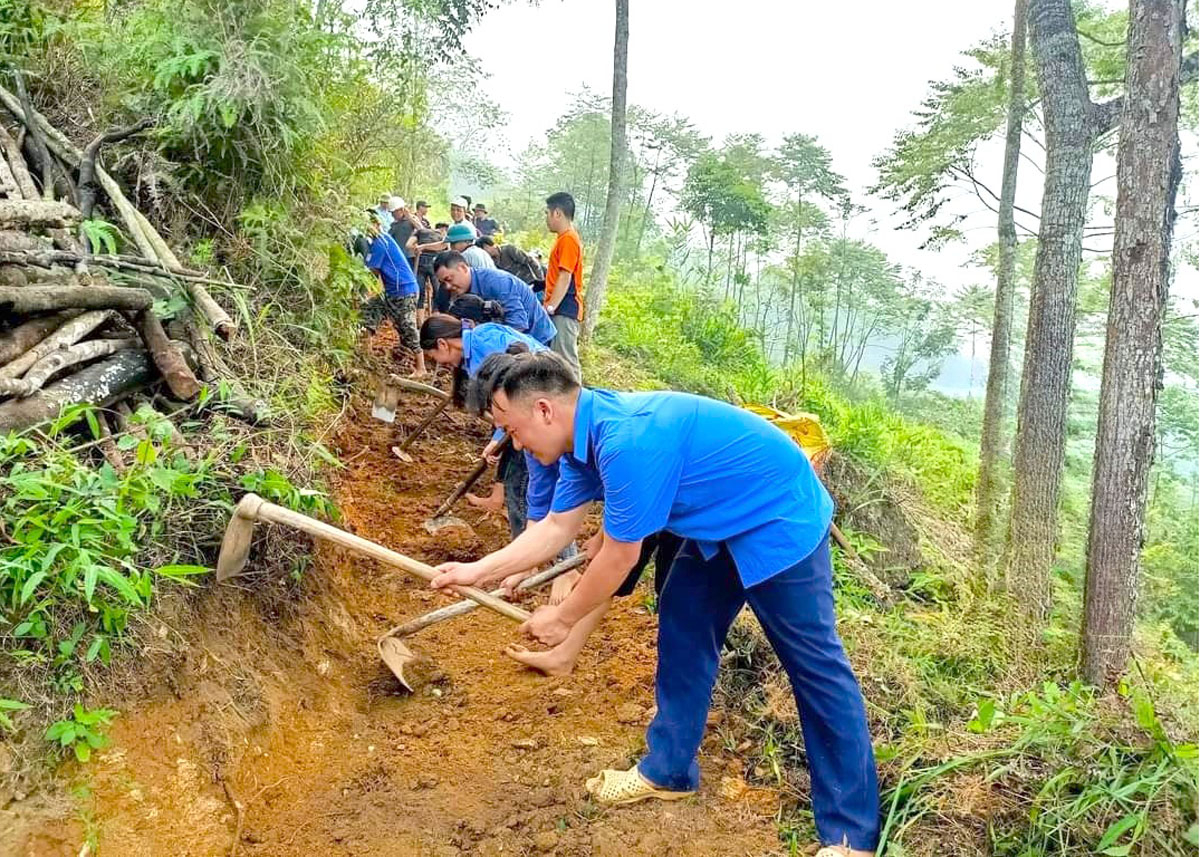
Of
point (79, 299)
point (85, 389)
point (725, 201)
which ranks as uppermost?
point (725, 201)

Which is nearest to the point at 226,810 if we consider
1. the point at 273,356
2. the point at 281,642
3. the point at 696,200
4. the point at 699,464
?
the point at 281,642

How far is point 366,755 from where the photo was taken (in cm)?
303

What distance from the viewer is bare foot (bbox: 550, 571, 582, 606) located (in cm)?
351

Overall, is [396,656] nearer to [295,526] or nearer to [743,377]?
[295,526]

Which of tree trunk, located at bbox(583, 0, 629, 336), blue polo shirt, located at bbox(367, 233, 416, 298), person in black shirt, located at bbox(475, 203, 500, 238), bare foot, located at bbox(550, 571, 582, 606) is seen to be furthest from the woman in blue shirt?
person in black shirt, located at bbox(475, 203, 500, 238)

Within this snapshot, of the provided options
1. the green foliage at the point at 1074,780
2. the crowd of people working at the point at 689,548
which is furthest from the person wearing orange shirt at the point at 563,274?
the green foliage at the point at 1074,780

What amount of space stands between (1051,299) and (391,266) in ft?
16.2

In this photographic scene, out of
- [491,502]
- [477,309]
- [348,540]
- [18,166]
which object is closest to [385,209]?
[477,309]

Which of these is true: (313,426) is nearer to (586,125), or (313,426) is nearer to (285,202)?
(285,202)

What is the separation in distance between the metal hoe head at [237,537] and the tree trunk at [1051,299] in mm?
4845

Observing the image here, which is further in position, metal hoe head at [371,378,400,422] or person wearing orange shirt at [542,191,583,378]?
person wearing orange shirt at [542,191,583,378]

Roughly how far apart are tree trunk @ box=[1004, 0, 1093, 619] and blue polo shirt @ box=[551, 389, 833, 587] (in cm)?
389

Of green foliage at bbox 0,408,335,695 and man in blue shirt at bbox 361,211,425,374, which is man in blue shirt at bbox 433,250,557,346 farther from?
green foliage at bbox 0,408,335,695

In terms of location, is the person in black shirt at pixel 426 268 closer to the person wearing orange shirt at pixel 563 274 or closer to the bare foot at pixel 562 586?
the person wearing orange shirt at pixel 563 274
